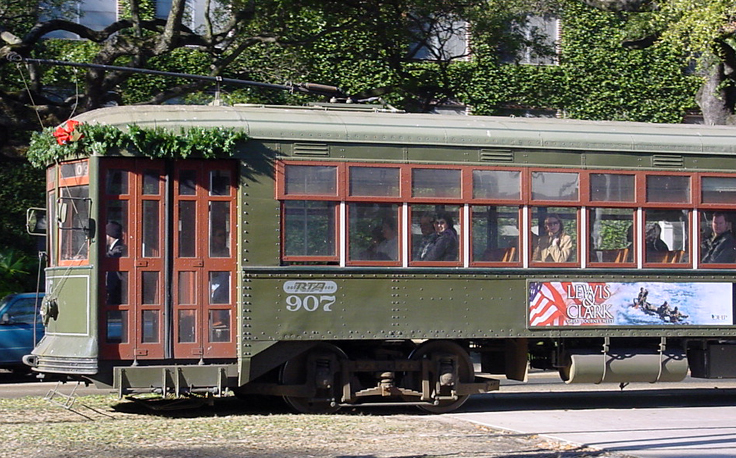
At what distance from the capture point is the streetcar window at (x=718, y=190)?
13.2 metres

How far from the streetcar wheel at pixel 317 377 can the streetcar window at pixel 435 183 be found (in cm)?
205

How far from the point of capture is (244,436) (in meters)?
10.1

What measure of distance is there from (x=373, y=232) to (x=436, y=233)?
740 millimetres

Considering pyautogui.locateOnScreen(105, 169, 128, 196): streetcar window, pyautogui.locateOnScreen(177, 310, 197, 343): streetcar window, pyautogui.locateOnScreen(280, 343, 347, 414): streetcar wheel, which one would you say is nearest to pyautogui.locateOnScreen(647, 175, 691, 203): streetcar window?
pyautogui.locateOnScreen(280, 343, 347, 414): streetcar wheel

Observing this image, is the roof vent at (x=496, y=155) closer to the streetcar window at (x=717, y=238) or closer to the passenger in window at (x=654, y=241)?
the passenger in window at (x=654, y=241)

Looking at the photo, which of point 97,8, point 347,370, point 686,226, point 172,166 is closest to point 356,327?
point 347,370

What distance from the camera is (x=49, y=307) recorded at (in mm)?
12156

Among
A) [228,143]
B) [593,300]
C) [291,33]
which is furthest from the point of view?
[291,33]

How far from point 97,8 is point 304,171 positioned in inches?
613

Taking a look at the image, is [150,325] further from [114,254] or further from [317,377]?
[317,377]

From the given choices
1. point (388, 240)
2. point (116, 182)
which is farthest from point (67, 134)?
point (388, 240)

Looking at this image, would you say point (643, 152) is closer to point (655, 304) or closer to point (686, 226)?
point (686, 226)

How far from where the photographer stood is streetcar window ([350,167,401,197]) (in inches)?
480

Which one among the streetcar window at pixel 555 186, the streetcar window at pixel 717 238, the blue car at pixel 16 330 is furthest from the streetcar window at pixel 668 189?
the blue car at pixel 16 330
